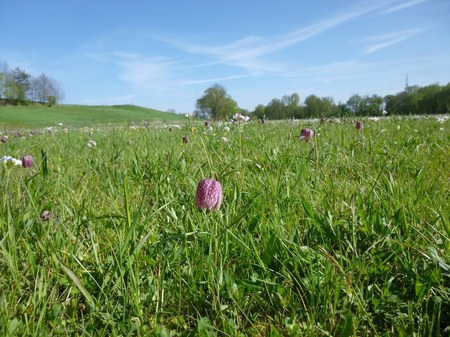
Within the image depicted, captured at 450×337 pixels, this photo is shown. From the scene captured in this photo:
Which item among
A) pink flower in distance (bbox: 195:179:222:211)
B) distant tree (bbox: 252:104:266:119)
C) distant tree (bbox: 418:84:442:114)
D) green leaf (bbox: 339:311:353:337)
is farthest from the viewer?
distant tree (bbox: 418:84:442:114)

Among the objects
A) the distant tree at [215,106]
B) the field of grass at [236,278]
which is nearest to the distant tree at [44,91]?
the distant tree at [215,106]

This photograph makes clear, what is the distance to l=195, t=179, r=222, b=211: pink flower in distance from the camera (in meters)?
1.22

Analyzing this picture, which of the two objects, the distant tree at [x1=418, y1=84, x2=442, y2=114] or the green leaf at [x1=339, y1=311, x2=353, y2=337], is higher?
the distant tree at [x1=418, y1=84, x2=442, y2=114]

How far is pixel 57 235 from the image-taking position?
137 cm

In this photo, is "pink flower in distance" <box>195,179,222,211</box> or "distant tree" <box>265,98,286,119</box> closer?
→ "pink flower in distance" <box>195,179,222,211</box>

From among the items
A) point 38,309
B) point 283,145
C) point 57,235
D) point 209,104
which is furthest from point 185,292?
point 209,104

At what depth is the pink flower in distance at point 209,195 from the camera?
48.2 inches

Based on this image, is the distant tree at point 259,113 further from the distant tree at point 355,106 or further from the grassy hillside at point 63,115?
the grassy hillside at point 63,115

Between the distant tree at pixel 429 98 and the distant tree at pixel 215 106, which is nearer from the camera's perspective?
the distant tree at pixel 215 106

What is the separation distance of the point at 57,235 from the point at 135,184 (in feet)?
3.87

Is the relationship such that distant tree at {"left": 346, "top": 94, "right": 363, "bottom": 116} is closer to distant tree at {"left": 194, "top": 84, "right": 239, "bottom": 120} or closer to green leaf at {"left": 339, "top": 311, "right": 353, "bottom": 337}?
distant tree at {"left": 194, "top": 84, "right": 239, "bottom": 120}

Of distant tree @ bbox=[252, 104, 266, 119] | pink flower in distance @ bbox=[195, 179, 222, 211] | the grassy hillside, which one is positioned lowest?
pink flower in distance @ bbox=[195, 179, 222, 211]

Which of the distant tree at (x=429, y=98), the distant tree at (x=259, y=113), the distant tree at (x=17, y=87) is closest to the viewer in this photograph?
the distant tree at (x=259, y=113)

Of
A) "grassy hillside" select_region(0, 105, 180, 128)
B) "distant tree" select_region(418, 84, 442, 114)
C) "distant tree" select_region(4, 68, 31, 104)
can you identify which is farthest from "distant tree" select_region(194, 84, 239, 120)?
"distant tree" select_region(4, 68, 31, 104)
